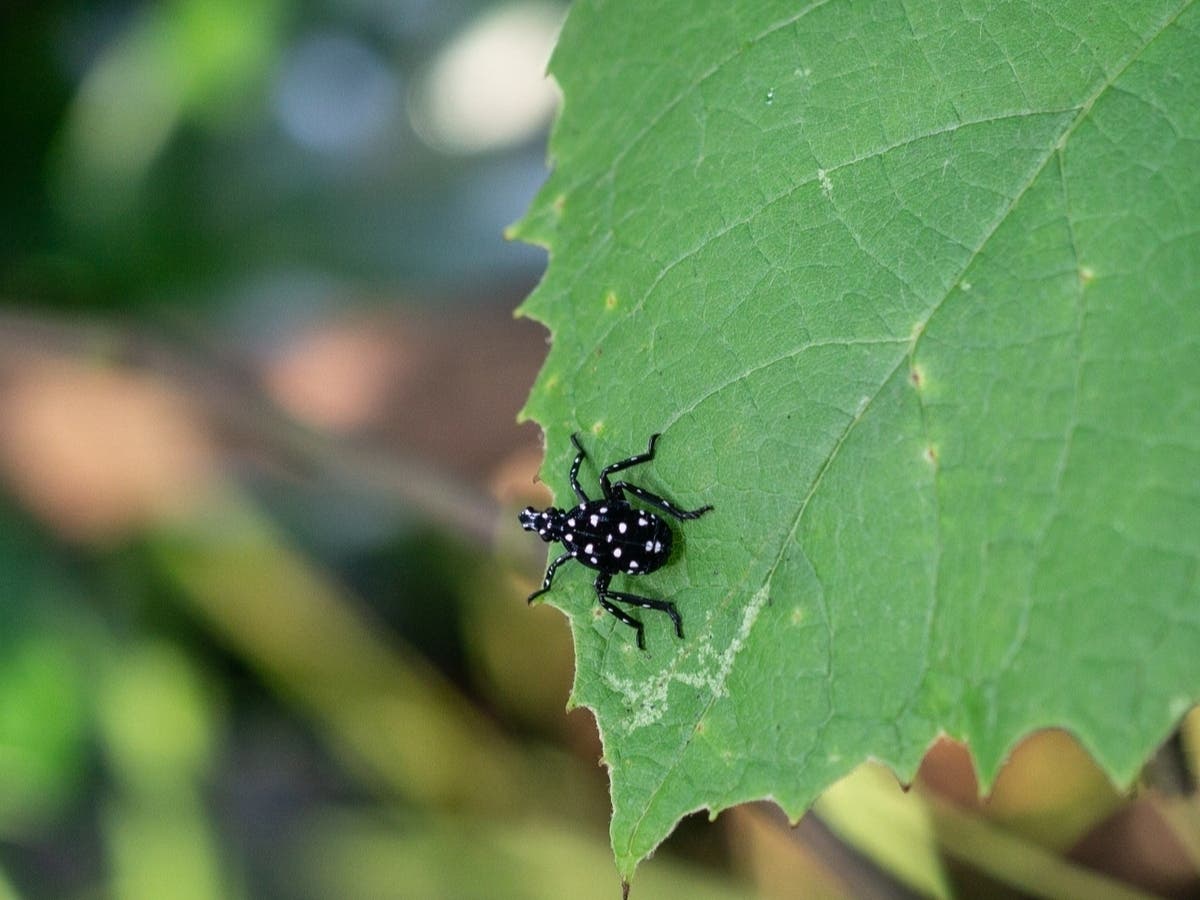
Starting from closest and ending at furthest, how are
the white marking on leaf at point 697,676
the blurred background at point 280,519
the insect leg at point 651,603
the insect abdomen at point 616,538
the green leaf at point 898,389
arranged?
1. the green leaf at point 898,389
2. the white marking on leaf at point 697,676
3. the insect leg at point 651,603
4. the insect abdomen at point 616,538
5. the blurred background at point 280,519

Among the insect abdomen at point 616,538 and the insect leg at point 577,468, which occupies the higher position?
the insect leg at point 577,468

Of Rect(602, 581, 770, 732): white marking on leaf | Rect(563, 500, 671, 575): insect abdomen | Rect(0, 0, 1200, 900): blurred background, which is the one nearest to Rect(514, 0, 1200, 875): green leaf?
Rect(602, 581, 770, 732): white marking on leaf

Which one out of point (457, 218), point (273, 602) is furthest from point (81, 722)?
point (457, 218)

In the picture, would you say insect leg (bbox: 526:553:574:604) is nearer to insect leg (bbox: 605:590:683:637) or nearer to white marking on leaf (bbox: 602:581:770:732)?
insect leg (bbox: 605:590:683:637)

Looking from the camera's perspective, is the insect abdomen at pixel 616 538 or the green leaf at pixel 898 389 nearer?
the green leaf at pixel 898 389

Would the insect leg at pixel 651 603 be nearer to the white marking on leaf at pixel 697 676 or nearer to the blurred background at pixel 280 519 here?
the white marking on leaf at pixel 697 676

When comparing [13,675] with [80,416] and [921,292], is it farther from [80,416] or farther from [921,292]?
[921,292]

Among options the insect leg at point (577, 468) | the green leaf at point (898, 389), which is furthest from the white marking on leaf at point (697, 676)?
the insect leg at point (577, 468)
